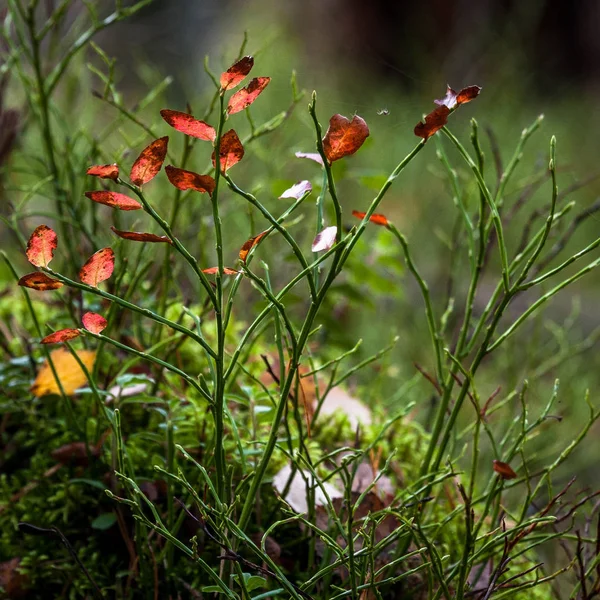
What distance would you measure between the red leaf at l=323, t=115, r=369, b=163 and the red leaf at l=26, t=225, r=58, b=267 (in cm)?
19

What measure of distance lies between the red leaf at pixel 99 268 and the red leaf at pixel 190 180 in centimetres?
7

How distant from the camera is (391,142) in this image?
3867 mm

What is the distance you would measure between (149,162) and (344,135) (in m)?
0.13

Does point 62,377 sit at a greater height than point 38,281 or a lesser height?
greater

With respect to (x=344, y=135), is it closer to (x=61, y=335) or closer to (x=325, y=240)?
(x=325, y=240)

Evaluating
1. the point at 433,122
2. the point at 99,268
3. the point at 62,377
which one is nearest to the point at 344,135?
the point at 433,122

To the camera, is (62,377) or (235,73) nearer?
(235,73)

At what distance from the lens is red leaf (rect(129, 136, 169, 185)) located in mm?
438

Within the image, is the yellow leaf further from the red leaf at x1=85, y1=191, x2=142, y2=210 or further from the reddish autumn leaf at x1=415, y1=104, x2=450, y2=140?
the reddish autumn leaf at x1=415, y1=104, x2=450, y2=140

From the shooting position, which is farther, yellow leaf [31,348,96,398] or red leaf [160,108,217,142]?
yellow leaf [31,348,96,398]

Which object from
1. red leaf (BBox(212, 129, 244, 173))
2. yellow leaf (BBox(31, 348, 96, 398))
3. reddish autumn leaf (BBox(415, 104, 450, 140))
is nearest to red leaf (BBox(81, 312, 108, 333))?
red leaf (BBox(212, 129, 244, 173))

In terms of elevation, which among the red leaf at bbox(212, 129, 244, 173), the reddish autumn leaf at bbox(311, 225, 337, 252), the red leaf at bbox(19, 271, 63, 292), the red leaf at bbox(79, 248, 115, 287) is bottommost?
Answer: the reddish autumn leaf at bbox(311, 225, 337, 252)

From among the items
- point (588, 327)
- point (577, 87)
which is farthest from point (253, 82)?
point (577, 87)

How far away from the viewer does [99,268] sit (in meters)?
0.45
